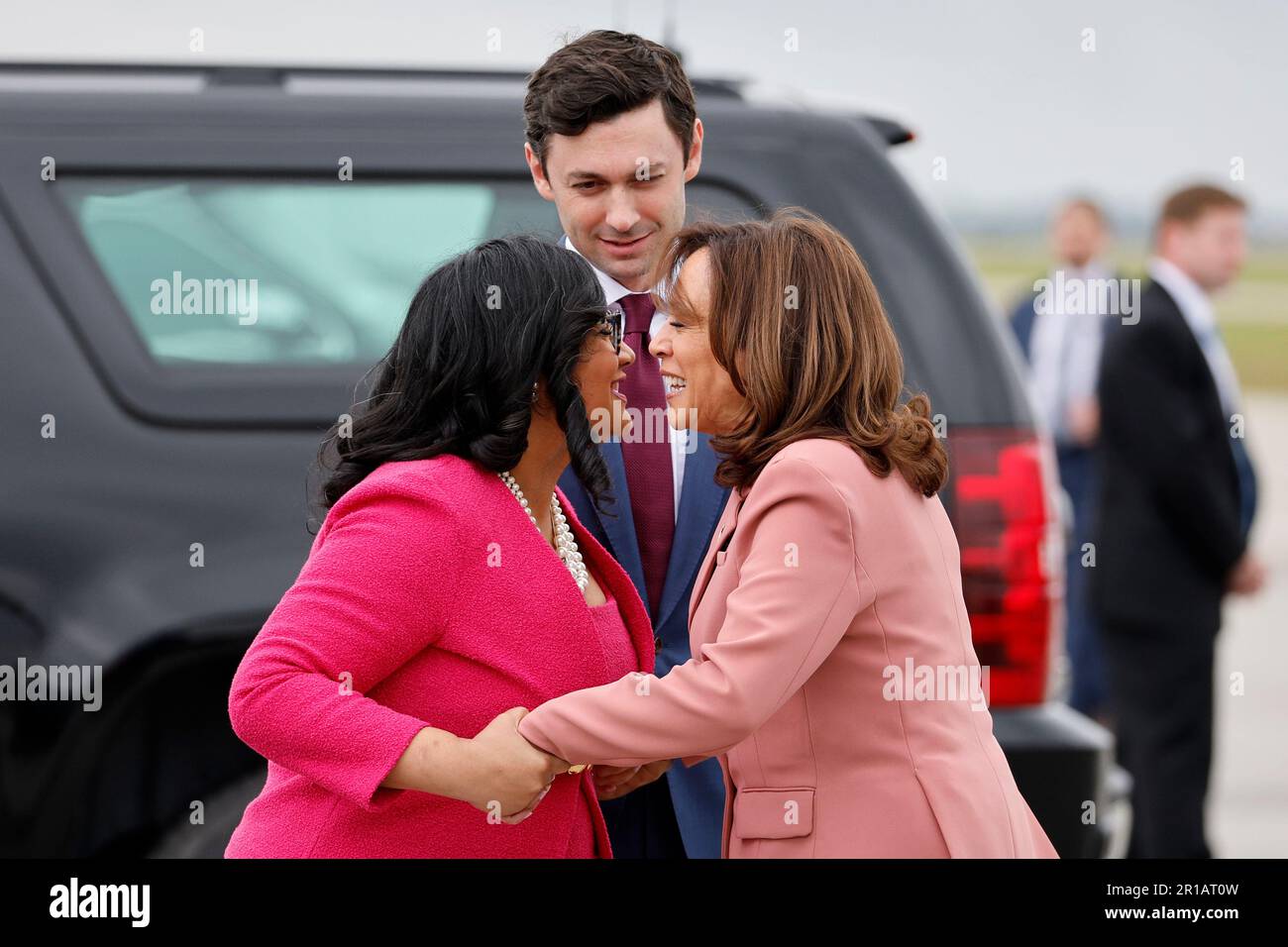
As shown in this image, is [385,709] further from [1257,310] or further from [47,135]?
[1257,310]

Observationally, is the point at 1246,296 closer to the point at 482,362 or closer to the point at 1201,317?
the point at 1201,317

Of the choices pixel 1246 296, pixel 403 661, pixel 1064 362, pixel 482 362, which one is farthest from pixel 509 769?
pixel 1246 296

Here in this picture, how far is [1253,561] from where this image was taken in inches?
193

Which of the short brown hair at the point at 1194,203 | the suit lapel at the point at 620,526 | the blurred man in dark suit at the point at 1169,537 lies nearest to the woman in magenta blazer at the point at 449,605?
the suit lapel at the point at 620,526

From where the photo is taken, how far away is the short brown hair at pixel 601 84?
255cm

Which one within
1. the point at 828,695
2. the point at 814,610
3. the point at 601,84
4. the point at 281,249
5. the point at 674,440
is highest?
the point at 601,84

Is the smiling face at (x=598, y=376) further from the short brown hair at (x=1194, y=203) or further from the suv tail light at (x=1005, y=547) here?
the short brown hair at (x=1194, y=203)

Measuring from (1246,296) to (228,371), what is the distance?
4253 cm

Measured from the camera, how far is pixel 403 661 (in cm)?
196

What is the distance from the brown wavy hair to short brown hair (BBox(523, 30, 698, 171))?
52cm

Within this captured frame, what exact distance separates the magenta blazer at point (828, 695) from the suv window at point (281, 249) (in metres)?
1.17

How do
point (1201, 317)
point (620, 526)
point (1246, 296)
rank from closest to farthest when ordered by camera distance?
point (620, 526)
point (1201, 317)
point (1246, 296)

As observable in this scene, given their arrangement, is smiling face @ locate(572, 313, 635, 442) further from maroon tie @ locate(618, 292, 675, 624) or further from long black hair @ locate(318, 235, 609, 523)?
maroon tie @ locate(618, 292, 675, 624)
